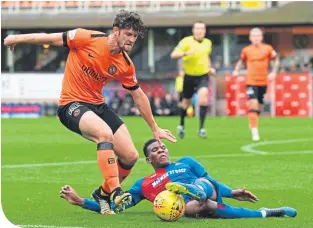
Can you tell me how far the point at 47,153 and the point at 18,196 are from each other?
724cm

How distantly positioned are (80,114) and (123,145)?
63 cm

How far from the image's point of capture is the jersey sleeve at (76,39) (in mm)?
10961

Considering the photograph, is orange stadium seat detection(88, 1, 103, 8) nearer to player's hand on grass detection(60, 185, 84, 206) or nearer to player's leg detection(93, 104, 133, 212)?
player's leg detection(93, 104, 133, 212)

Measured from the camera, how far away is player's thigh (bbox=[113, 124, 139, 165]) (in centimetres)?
1113

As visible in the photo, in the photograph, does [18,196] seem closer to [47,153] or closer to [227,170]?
[227,170]

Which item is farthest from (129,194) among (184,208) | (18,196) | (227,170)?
(227,170)

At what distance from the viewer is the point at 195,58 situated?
2295 cm

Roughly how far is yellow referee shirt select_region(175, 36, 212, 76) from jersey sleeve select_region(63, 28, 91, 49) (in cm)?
1184

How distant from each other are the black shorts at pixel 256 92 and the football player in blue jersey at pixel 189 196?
1186 cm

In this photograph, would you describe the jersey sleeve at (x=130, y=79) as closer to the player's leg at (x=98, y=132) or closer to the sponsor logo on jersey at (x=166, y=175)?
the player's leg at (x=98, y=132)

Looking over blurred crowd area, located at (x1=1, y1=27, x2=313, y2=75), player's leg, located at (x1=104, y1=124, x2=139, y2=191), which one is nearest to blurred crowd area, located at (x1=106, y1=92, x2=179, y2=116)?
blurred crowd area, located at (x1=1, y1=27, x2=313, y2=75)

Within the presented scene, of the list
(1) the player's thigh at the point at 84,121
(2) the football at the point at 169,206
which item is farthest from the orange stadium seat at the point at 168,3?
(2) the football at the point at 169,206

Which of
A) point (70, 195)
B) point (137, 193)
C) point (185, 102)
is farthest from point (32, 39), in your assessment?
point (185, 102)

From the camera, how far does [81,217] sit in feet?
34.3
